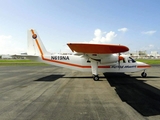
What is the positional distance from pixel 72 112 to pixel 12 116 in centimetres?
221

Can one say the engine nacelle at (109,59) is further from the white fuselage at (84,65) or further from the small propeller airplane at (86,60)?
the white fuselage at (84,65)

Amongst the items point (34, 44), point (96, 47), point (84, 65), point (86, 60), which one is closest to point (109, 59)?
point (86, 60)

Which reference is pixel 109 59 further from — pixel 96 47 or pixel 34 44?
pixel 34 44

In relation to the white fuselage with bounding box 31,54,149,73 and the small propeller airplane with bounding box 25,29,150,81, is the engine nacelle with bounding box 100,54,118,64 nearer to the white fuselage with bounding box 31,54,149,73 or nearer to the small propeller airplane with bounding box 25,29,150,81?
the small propeller airplane with bounding box 25,29,150,81

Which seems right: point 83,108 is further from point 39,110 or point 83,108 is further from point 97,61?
point 97,61

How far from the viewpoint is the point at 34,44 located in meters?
17.5

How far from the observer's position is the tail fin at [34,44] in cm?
1738

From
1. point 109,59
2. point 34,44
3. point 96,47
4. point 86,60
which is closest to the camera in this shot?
point 96,47

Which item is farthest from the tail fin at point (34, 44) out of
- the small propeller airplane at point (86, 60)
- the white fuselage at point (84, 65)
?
the white fuselage at point (84, 65)

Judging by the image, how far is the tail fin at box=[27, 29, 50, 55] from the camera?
17375 millimetres

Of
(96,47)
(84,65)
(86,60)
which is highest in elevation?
(96,47)

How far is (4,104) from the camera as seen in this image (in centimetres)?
715

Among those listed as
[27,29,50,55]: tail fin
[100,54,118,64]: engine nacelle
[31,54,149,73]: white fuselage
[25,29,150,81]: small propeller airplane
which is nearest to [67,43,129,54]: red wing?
[25,29,150,81]: small propeller airplane

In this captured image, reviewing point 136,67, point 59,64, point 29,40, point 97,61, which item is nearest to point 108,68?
point 97,61
